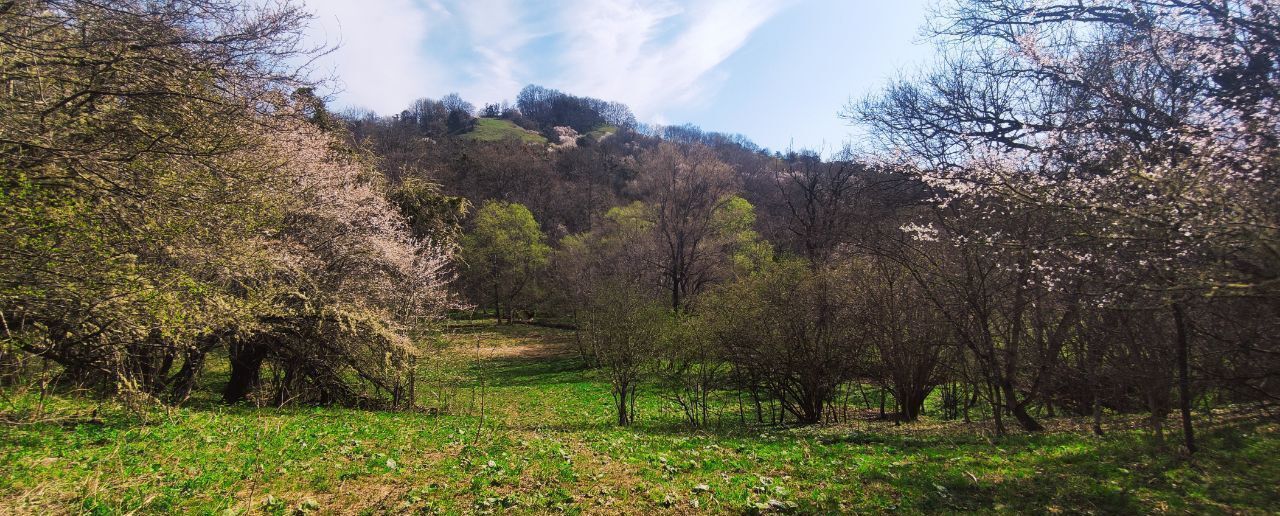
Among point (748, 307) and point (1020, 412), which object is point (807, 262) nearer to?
point (748, 307)

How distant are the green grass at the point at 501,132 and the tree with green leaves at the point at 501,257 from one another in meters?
63.8

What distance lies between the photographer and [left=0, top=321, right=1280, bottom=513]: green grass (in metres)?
5.30

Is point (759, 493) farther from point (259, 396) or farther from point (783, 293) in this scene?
point (259, 396)

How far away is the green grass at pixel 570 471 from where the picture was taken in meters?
5.30

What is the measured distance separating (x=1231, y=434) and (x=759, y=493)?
7.60 m

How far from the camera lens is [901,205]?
1163 centimetres

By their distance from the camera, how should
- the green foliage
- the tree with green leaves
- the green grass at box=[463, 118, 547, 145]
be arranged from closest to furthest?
1. the green foliage
2. the tree with green leaves
3. the green grass at box=[463, 118, 547, 145]

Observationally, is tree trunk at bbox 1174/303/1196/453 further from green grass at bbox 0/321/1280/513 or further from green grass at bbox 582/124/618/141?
green grass at bbox 582/124/618/141

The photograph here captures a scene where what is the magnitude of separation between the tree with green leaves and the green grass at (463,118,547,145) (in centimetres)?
6376

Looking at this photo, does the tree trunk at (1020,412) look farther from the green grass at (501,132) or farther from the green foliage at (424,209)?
the green grass at (501,132)

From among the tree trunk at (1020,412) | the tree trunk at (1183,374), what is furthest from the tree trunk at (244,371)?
the tree trunk at (1183,374)

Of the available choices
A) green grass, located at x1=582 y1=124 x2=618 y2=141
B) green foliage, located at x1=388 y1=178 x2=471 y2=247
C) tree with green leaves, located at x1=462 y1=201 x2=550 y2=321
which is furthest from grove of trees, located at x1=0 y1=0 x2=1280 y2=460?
green grass, located at x1=582 y1=124 x2=618 y2=141

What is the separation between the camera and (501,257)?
146ft

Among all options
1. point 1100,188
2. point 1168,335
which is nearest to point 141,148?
point 1100,188
